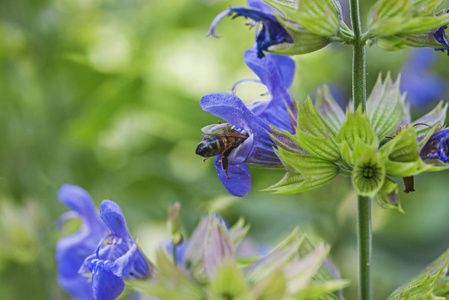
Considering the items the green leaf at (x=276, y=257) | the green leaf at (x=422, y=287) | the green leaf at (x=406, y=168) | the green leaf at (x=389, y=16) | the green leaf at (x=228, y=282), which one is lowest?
the green leaf at (x=422, y=287)

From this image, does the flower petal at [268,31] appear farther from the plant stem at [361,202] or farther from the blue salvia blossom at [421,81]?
the blue salvia blossom at [421,81]

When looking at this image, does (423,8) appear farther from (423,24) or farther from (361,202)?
(361,202)

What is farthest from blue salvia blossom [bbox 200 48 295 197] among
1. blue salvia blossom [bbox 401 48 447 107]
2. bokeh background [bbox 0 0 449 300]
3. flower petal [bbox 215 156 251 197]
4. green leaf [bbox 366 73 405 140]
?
blue salvia blossom [bbox 401 48 447 107]

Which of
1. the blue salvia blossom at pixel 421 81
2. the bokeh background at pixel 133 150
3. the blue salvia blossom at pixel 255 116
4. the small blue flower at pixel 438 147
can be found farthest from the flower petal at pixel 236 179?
the blue salvia blossom at pixel 421 81

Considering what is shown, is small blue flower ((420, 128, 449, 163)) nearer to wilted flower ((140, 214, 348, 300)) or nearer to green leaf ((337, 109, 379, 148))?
green leaf ((337, 109, 379, 148))

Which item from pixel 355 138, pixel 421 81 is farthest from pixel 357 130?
pixel 421 81

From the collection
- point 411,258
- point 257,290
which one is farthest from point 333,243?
point 257,290
